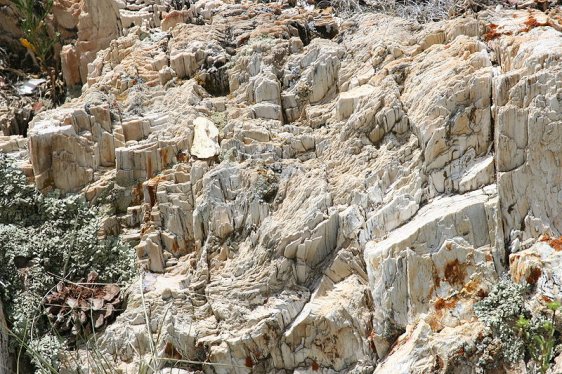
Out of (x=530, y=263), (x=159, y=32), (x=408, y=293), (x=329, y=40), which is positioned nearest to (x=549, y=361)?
(x=530, y=263)

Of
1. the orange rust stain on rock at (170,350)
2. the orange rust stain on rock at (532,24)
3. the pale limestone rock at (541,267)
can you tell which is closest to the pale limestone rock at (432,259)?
the pale limestone rock at (541,267)

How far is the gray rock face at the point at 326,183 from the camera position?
558 cm

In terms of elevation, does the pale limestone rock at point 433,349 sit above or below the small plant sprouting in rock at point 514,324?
below

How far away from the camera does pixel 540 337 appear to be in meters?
4.93

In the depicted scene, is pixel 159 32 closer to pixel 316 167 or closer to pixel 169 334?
pixel 316 167

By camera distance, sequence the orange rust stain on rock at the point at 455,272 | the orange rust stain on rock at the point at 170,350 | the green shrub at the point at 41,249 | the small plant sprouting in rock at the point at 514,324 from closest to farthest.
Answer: the small plant sprouting in rock at the point at 514,324
the orange rust stain on rock at the point at 455,272
the orange rust stain on rock at the point at 170,350
the green shrub at the point at 41,249

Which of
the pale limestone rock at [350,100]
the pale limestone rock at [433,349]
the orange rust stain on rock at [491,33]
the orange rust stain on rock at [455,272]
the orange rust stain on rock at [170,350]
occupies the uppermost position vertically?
the orange rust stain on rock at [491,33]

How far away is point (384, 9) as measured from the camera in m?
8.45

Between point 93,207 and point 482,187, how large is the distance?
14.2ft

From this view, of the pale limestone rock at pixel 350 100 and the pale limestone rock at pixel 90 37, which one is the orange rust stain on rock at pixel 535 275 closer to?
the pale limestone rock at pixel 350 100

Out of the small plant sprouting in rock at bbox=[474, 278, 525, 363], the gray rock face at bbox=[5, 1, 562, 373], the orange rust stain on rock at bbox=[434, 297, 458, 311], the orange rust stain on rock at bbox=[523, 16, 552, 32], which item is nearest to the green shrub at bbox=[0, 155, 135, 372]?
the gray rock face at bbox=[5, 1, 562, 373]

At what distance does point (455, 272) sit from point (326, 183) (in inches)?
61.0

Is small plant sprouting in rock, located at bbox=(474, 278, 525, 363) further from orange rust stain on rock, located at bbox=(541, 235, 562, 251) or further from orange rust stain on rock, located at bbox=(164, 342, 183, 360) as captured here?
orange rust stain on rock, located at bbox=(164, 342, 183, 360)

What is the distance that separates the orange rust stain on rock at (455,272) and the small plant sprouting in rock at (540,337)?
2.08 feet
